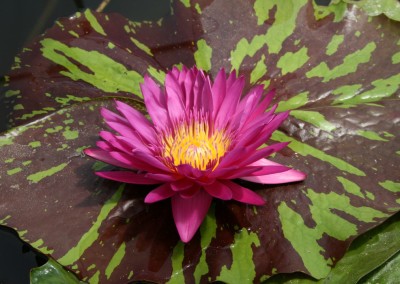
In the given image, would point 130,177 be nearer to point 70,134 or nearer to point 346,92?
point 70,134

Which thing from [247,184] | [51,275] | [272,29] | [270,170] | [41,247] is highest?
[272,29]

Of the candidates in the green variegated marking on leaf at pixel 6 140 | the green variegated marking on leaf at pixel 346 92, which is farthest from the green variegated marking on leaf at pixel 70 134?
the green variegated marking on leaf at pixel 346 92

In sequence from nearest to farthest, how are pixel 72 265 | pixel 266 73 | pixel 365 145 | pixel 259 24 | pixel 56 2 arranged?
1. pixel 72 265
2. pixel 365 145
3. pixel 266 73
4. pixel 259 24
5. pixel 56 2

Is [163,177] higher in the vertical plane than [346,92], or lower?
lower

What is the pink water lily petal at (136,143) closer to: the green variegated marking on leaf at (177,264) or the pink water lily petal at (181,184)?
the pink water lily petal at (181,184)

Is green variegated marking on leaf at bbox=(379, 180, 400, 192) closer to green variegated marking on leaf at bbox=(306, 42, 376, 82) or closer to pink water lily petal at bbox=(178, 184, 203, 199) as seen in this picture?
green variegated marking on leaf at bbox=(306, 42, 376, 82)

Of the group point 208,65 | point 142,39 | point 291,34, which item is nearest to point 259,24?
point 291,34

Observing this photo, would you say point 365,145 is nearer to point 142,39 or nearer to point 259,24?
point 259,24

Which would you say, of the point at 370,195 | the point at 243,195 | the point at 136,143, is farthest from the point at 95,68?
the point at 370,195
